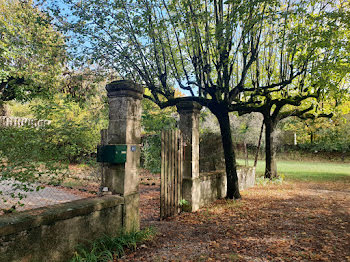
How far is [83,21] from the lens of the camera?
8.42m

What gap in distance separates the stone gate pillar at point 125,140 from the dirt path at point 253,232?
75 centimetres

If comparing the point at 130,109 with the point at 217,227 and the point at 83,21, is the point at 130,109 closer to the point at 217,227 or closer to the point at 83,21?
the point at 217,227

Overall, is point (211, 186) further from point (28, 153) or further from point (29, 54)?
point (29, 54)

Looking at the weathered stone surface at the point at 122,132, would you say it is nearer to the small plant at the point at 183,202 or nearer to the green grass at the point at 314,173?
the small plant at the point at 183,202

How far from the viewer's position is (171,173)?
601cm

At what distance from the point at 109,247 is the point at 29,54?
8758 mm

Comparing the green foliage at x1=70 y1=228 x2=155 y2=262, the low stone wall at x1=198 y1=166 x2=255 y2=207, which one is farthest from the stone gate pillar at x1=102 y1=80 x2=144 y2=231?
the low stone wall at x1=198 y1=166 x2=255 y2=207

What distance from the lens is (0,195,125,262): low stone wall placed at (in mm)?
2740

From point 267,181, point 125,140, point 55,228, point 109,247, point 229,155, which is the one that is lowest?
point 267,181

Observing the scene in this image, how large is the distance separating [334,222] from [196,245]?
3624 millimetres

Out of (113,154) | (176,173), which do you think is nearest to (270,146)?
(176,173)

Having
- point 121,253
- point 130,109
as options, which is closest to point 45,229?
point 121,253

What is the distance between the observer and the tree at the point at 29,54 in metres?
8.82

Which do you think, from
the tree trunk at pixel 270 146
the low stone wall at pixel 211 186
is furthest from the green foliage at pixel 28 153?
the tree trunk at pixel 270 146
